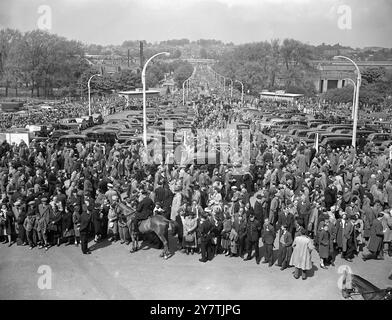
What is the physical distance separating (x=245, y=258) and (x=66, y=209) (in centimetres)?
555

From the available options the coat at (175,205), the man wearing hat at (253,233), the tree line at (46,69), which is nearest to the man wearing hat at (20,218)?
the coat at (175,205)

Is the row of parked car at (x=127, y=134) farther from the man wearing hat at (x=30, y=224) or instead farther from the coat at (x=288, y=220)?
the coat at (x=288, y=220)

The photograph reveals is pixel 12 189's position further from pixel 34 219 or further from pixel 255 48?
pixel 255 48

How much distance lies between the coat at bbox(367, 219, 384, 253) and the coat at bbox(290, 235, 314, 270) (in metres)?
2.34

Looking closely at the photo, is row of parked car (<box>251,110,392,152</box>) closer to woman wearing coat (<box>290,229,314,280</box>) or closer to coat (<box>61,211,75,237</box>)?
woman wearing coat (<box>290,229,314,280</box>)

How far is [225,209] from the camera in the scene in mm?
13531

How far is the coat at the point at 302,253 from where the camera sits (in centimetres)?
1083

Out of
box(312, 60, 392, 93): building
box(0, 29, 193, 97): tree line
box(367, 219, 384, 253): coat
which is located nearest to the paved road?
box(367, 219, 384, 253): coat

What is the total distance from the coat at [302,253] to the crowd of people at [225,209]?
0.08 feet

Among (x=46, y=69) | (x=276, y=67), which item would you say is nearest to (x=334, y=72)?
(x=276, y=67)
